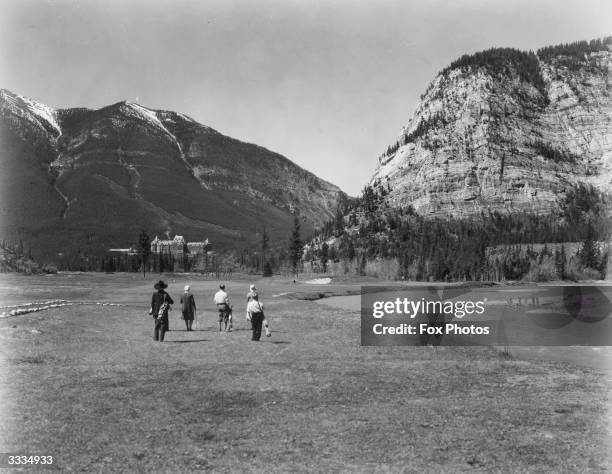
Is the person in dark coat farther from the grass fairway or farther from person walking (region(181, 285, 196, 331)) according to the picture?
person walking (region(181, 285, 196, 331))

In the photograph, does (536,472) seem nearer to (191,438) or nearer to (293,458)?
A: (293,458)

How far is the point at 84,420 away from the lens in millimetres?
13859

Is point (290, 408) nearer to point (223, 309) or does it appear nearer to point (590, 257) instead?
point (223, 309)

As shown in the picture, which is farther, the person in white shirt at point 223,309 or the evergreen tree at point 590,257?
the evergreen tree at point 590,257

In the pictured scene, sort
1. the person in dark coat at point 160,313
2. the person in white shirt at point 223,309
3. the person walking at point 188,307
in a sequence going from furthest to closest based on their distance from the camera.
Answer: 1. the person in white shirt at point 223,309
2. the person walking at point 188,307
3. the person in dark coat at point 160,313

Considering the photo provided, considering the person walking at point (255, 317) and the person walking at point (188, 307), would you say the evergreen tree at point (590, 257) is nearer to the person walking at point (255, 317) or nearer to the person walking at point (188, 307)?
the person walking at point (188, 307)

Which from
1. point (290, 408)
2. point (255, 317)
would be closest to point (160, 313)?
point (255, 317)

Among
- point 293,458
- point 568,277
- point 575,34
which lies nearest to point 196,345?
point 293,458

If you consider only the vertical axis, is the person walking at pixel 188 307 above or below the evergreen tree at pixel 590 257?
below

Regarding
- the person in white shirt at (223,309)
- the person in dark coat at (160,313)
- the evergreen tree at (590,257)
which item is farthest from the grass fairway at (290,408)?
the evergreen tree at (590,257)

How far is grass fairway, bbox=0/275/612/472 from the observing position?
11.8 meters

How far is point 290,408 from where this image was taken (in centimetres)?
1557

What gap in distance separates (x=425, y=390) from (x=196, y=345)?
11.8 m

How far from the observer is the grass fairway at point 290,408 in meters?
11.8
